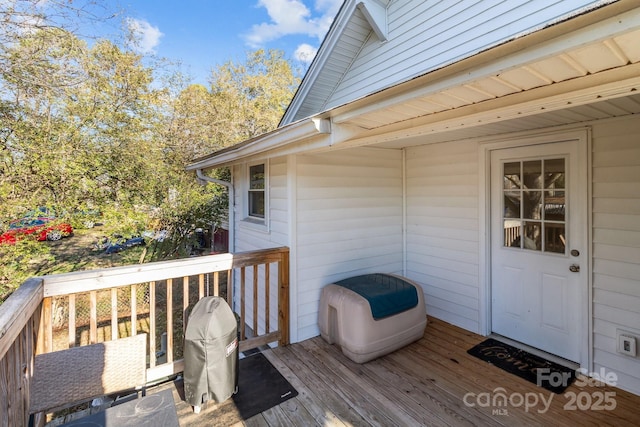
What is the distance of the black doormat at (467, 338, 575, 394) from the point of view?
2.55 meters

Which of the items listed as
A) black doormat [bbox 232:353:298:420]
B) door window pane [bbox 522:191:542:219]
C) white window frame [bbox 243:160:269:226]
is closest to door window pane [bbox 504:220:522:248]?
door window pane [bbox 522:191:542:219]

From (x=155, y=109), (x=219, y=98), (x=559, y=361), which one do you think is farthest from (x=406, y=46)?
(x=219, y=98)

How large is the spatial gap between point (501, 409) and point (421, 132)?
221 centimetres

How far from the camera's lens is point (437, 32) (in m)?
3.62

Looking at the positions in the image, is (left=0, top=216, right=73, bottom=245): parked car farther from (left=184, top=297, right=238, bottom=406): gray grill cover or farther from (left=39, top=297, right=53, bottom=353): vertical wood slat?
(left=184, top=297, right=238, bottom=406): gray grill cover

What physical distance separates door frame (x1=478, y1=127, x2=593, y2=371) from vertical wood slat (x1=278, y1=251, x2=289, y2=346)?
2211 mm

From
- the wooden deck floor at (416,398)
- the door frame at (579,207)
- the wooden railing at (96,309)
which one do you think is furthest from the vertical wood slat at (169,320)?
the door frame at (579,207)

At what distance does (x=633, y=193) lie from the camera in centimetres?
238

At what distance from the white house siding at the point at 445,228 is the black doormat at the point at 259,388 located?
7.45ft

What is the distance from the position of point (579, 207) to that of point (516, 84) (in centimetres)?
188

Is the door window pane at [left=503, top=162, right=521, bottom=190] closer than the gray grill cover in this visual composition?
No

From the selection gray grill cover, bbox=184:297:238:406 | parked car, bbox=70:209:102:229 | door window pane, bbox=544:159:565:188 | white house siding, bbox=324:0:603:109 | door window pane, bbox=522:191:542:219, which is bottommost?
gray grill cover, bbox=184:297:238:406

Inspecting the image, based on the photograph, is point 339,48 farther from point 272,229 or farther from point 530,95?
point 530,95

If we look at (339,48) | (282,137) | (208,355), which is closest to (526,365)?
(208,355)
